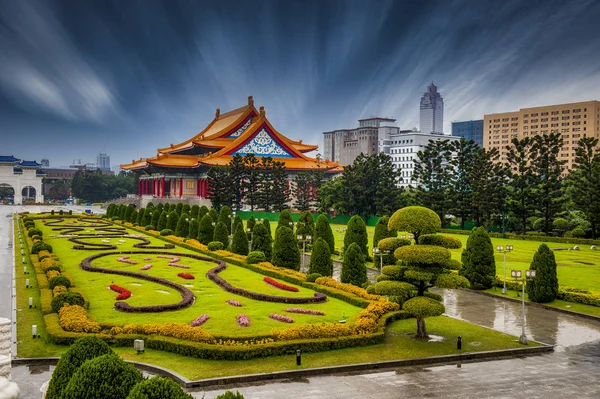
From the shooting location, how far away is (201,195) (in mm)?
70188

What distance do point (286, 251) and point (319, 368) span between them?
43.6 feet

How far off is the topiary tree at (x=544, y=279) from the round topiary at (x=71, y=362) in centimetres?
1726

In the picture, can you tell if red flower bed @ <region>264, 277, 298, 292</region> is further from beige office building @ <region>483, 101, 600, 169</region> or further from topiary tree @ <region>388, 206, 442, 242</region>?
beige office building @ <region>483, 101, 600, 169</region>

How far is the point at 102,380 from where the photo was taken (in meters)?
7.69

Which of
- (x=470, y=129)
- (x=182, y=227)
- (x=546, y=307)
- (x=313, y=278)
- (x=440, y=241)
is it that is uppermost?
(x=470, y=129)

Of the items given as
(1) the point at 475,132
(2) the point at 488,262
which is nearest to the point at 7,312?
(2) the point at 488,262

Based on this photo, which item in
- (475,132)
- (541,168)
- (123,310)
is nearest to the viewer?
(123,310)

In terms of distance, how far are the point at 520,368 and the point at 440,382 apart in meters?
2.56

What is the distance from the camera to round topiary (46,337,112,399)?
8.18 m

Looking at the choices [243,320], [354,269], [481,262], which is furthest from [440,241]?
[481,262]

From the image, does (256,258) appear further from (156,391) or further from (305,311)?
(156,391)

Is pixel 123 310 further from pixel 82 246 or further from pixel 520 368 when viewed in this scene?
pixel 82 246

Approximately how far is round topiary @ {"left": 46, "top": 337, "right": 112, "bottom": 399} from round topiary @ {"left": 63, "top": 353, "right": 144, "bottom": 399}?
15.8 inches

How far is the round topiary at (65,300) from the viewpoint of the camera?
55.0 ft
